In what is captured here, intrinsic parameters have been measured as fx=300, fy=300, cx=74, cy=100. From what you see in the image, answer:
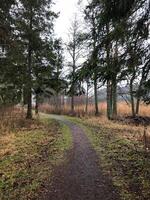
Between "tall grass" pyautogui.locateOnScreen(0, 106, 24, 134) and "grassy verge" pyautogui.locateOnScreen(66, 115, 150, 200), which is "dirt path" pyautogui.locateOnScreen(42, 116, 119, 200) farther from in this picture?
"tall grass" pyautogui.locateOnScreen(0, 106, 24, 134)

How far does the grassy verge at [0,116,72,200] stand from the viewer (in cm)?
701

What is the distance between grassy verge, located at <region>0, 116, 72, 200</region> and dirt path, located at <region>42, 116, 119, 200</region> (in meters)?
0.32

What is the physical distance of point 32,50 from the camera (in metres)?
22.9

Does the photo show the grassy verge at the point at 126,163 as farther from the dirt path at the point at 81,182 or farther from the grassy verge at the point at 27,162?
the grassy verge at the point at 27,162

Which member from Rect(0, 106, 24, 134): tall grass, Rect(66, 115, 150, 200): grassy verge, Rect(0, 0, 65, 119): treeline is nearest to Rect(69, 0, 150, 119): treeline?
Rect(66, 115, 150, 200): grassy verge

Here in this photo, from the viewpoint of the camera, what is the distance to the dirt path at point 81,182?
21.1ft

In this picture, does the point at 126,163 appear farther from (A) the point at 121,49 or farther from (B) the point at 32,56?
(B) the point at 32,56

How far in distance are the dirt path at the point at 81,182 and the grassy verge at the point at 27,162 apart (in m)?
0.32

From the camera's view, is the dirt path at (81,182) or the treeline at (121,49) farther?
the treeline at (121,49)

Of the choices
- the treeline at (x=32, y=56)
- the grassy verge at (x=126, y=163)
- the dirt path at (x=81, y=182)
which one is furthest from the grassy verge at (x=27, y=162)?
the treeline at (x=32, y=56)

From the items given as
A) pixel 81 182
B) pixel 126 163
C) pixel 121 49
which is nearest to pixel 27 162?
pixel 81 182

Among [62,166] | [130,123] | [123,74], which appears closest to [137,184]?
[62,166]

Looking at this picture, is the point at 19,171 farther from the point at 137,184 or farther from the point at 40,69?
the point at 40,69

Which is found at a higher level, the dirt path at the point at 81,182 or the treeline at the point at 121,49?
the treeline at the point at 121,49
